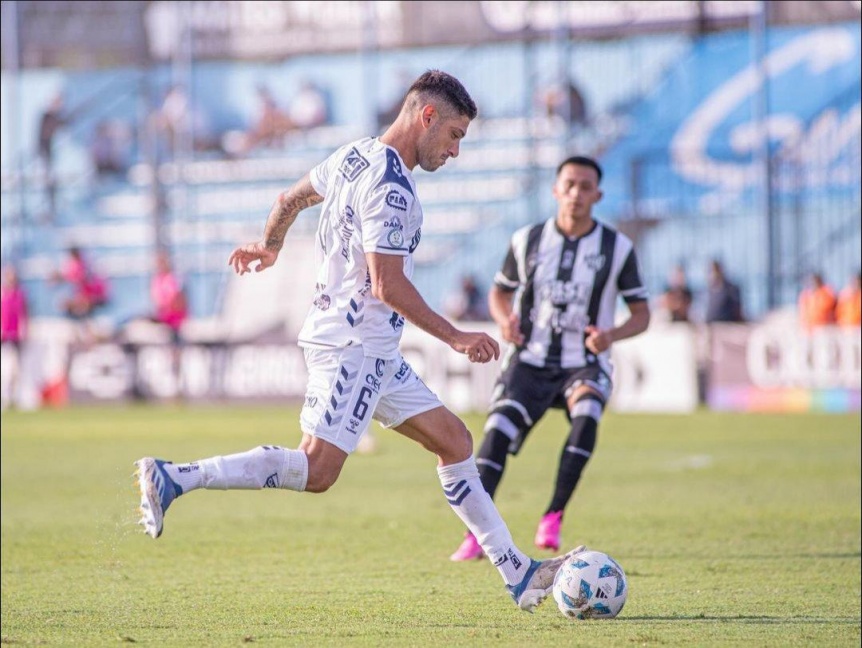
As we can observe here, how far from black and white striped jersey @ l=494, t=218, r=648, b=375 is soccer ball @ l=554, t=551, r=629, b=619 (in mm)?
2678

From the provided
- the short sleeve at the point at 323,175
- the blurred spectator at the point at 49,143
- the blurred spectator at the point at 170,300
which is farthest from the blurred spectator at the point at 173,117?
the short sleeve at the point at 323,175

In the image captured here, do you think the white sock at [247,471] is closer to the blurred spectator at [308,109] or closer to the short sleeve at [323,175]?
the short sleeve at [323,175]

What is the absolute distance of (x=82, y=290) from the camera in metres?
25.2

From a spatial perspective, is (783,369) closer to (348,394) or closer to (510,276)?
(510,276)

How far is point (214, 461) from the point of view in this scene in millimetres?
5820

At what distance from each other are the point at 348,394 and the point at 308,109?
23698 millimetres

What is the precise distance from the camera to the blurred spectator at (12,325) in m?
23.6

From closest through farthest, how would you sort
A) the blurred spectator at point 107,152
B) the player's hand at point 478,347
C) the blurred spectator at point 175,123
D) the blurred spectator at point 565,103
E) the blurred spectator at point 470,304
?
the player's hand at point 478,347 < the blurred spectator at point 470,304 < the blurred spectator at point 565,103 < the blurred spectator at point 175,123 < the blurred spectator at point 107,152

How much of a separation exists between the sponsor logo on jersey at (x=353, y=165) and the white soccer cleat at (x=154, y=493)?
4.62ft

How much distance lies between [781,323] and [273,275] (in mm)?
10821

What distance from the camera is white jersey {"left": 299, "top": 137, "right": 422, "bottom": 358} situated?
19.3 ft

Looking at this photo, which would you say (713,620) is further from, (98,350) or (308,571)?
(98,350)

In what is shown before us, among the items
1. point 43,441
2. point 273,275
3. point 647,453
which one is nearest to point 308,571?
point 647,453

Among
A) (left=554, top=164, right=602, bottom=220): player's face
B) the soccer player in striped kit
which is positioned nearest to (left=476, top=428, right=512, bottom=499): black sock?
the soccer player in striped kit
